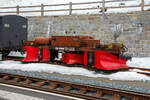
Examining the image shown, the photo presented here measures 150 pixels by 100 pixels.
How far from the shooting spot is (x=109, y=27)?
1301cm

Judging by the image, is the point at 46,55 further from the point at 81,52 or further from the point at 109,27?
the point at 109,27

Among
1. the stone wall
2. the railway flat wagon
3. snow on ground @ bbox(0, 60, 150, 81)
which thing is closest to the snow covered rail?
snow on ground @ bbox(0, 60, 150, 81)

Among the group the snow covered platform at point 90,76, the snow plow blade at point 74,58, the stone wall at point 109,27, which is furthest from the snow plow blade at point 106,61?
the stone wall at point 109,27

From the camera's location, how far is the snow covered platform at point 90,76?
5379 millimetres

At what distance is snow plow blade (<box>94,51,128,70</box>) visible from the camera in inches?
282

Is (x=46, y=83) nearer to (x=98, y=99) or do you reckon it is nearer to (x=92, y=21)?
(x=98, y=99)

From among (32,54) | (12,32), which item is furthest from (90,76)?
(12,32)

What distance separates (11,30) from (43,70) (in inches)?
217

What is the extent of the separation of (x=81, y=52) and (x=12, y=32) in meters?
5.87

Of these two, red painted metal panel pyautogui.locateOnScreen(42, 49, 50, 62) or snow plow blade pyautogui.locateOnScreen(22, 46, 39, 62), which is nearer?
red painted metal panel pyautogui.locateOnScreen(42, 49, 50, 62)

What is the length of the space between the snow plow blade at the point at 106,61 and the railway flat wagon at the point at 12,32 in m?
6.78

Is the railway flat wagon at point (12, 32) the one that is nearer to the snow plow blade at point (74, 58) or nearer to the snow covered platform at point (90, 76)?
the snow covered platform at point (90, 76)

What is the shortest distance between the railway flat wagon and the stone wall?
3.54m

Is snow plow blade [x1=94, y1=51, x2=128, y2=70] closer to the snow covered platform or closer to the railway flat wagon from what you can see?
the snow covered platform
